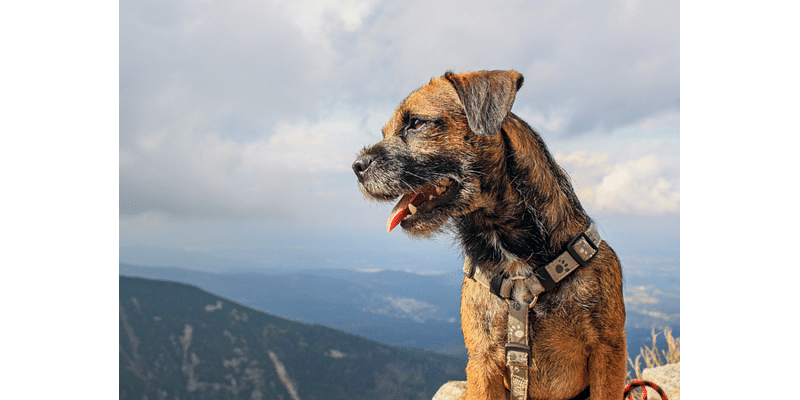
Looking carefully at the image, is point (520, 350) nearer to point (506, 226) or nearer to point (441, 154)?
point (506, 226)

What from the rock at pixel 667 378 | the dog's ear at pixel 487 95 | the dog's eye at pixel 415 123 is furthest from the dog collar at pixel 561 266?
the rock at pixel 667 378

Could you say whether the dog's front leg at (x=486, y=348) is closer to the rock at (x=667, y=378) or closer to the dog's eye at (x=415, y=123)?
the dog's eye at (x=415, y=123)

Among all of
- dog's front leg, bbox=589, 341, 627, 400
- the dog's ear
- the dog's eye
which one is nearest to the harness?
dog's front leg, bbox=589, 341, 627, 400

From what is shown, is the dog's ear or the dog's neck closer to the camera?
the dog's ear

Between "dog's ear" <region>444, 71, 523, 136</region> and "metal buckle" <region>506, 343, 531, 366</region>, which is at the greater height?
"dog's ear" <region>444, 71, 523, 136</region>

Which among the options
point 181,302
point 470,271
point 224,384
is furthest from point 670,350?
point 181,302

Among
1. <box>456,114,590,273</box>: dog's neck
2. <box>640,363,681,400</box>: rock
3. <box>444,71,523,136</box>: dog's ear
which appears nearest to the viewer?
<box>444,71,523,136</box>: dog's ear

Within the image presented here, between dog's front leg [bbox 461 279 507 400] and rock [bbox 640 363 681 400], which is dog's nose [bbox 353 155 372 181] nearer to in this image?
dog's front leg [bbox 461 279 507 400]

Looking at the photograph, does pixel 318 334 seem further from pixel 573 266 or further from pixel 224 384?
pixel 573 266
